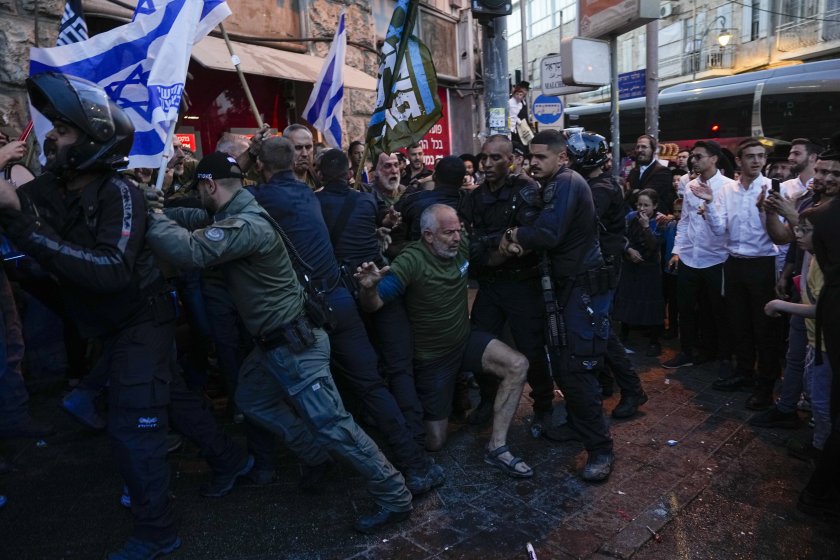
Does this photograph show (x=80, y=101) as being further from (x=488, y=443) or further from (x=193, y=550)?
(x=488, y=443)

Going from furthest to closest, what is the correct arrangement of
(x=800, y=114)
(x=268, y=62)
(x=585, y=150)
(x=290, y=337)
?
(x=800, y=114) → (x=268, y=62) → (x=585, y=150) → (x=290, y=337)

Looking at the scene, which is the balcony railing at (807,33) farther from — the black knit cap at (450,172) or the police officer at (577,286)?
the police officer at (577,286)

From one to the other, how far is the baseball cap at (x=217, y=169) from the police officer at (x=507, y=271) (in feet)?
5.75

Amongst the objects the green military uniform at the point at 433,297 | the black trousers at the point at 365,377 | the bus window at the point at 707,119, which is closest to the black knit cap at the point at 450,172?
the green military uniform at the point at 433,297

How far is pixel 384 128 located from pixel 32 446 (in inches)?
136

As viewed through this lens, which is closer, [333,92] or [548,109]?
[333,92]

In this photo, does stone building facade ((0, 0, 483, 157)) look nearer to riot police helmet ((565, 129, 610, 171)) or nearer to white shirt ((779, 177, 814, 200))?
riot police helmet ((565, 129, 610, 171))

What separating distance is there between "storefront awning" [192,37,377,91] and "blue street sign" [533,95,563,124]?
3309mm

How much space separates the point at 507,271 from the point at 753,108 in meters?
16.0

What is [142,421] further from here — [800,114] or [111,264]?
[800,114]

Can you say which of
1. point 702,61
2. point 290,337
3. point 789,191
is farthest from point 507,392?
point 702,61

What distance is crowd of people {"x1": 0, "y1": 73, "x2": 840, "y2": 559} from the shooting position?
117 inches

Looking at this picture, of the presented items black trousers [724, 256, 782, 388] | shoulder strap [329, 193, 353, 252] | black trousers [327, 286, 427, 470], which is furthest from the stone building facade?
black trousers [724, 256, 782, 388]

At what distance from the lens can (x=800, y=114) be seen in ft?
51.3
